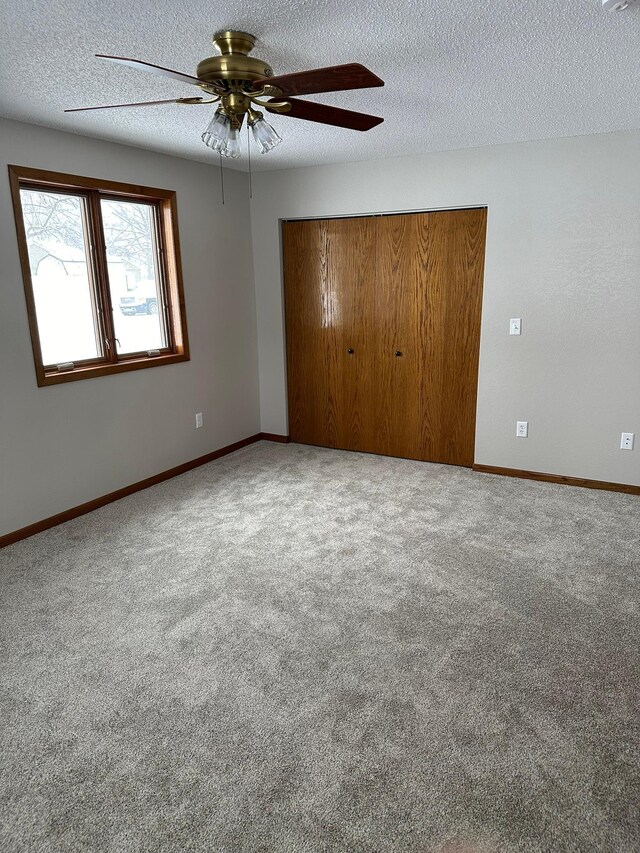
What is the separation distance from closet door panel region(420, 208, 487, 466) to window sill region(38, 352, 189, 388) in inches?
75.7

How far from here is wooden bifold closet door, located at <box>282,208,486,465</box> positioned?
13.7 feet

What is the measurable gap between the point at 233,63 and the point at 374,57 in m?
0.58

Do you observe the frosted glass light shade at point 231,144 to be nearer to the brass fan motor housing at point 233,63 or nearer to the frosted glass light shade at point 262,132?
the frosted glass light shade at point 262,132

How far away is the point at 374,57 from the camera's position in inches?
86.7

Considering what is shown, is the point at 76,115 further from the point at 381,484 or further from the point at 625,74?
the point at 381,484

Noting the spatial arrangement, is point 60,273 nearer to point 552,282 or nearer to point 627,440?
point 552,282

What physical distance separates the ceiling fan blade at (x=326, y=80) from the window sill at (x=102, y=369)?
2215 mm

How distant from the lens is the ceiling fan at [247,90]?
178 centimetres

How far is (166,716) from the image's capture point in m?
1.96

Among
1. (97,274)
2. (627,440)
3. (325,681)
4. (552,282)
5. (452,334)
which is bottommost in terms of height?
(325,681)

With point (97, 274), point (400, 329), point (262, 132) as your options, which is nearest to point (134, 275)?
point (97, 274)

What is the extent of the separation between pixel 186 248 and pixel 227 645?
3.02 m

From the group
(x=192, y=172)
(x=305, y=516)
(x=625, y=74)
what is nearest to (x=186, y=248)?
(x=192, y=172)

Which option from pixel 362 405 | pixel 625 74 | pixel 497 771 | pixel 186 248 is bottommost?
pixel 497 771
